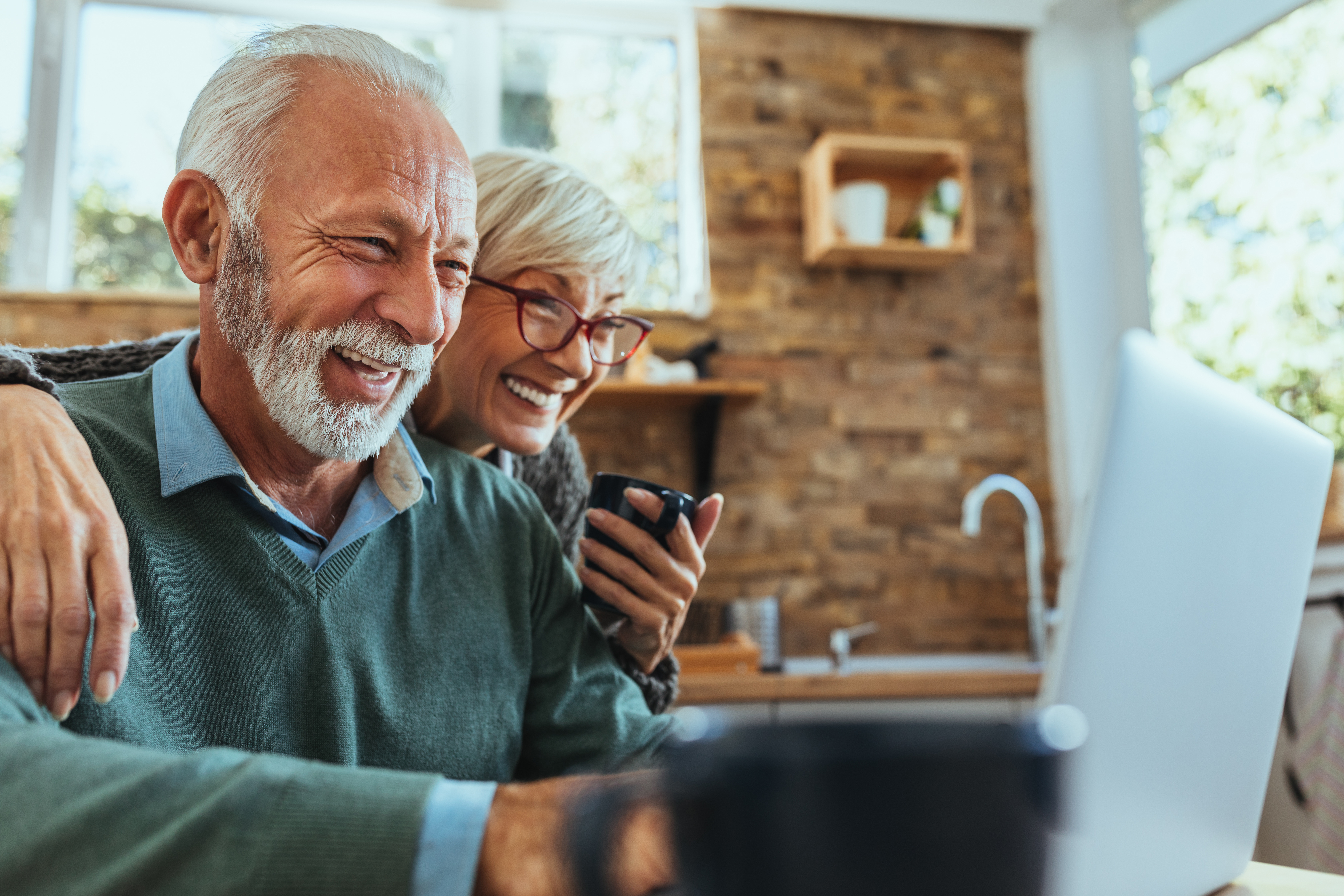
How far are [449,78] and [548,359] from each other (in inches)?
74.4

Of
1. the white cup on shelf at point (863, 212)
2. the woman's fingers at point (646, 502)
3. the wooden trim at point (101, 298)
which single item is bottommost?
the woman's fingers at point (646, 502)

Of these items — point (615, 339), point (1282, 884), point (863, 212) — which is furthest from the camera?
point (863, 212)

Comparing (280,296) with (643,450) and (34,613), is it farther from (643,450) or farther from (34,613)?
(643,450)

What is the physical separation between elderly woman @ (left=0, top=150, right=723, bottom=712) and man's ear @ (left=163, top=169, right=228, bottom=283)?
0.64 ft

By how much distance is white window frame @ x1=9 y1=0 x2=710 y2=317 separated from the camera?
9.55 ft

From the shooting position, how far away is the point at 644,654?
1.15 metres

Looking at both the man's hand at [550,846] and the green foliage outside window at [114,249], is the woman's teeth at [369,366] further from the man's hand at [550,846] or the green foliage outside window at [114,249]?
the green foliage outside window at [114,249]

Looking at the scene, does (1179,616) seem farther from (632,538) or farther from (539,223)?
(539,223)

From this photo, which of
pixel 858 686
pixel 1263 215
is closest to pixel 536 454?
pixel 858 686

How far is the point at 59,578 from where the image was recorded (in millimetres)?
595

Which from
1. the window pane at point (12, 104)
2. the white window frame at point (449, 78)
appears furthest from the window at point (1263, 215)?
the window pane at point (12, 104)

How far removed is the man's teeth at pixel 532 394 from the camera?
1345 mm

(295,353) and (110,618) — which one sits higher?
(295,353)

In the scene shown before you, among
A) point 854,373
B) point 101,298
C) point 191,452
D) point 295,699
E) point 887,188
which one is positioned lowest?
point 295,699
